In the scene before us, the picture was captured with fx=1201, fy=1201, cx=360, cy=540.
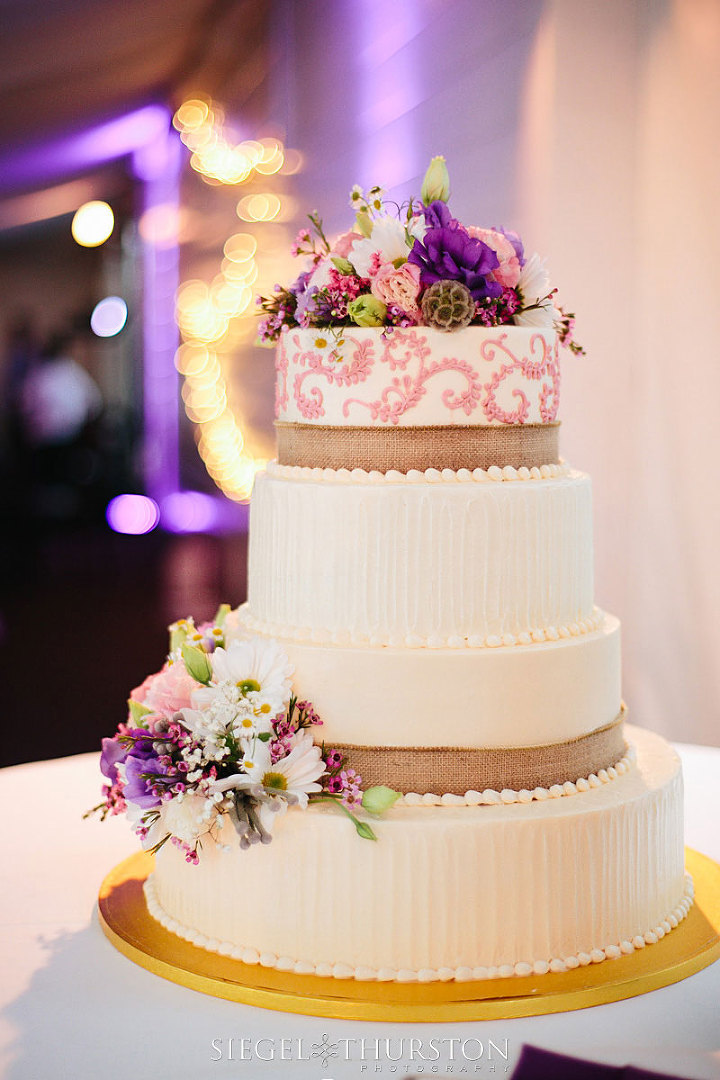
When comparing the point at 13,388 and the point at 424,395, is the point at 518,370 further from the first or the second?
the point at 13,388

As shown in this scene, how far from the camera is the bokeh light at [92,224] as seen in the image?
1030cm

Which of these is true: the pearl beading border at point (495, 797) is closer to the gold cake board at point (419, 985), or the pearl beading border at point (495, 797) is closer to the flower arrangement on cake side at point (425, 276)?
the gold cake board at point (419, 985)

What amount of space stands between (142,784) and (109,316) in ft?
26.6

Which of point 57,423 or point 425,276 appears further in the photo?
point 57,423

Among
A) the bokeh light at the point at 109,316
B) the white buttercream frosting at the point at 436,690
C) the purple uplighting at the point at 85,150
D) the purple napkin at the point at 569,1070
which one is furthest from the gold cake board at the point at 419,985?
the bokeh light at the point at 109,316

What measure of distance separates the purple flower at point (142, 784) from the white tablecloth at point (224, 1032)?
1.44ft

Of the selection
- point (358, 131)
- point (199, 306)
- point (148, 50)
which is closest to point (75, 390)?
point (199, 306)

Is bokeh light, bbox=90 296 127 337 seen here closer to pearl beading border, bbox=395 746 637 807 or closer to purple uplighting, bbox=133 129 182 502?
purple uplighting, bbox=133 129 182 502

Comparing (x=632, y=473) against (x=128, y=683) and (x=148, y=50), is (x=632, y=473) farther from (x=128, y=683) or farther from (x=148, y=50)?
(x=148, y=50)

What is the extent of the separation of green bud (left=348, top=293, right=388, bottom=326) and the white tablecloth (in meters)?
1.64

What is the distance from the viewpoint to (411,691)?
2.86m

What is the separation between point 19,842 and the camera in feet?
12.7

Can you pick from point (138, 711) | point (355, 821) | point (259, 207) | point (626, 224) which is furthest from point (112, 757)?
point (259, 207)

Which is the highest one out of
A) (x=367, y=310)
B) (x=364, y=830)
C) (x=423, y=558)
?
(x=367, y=310)
